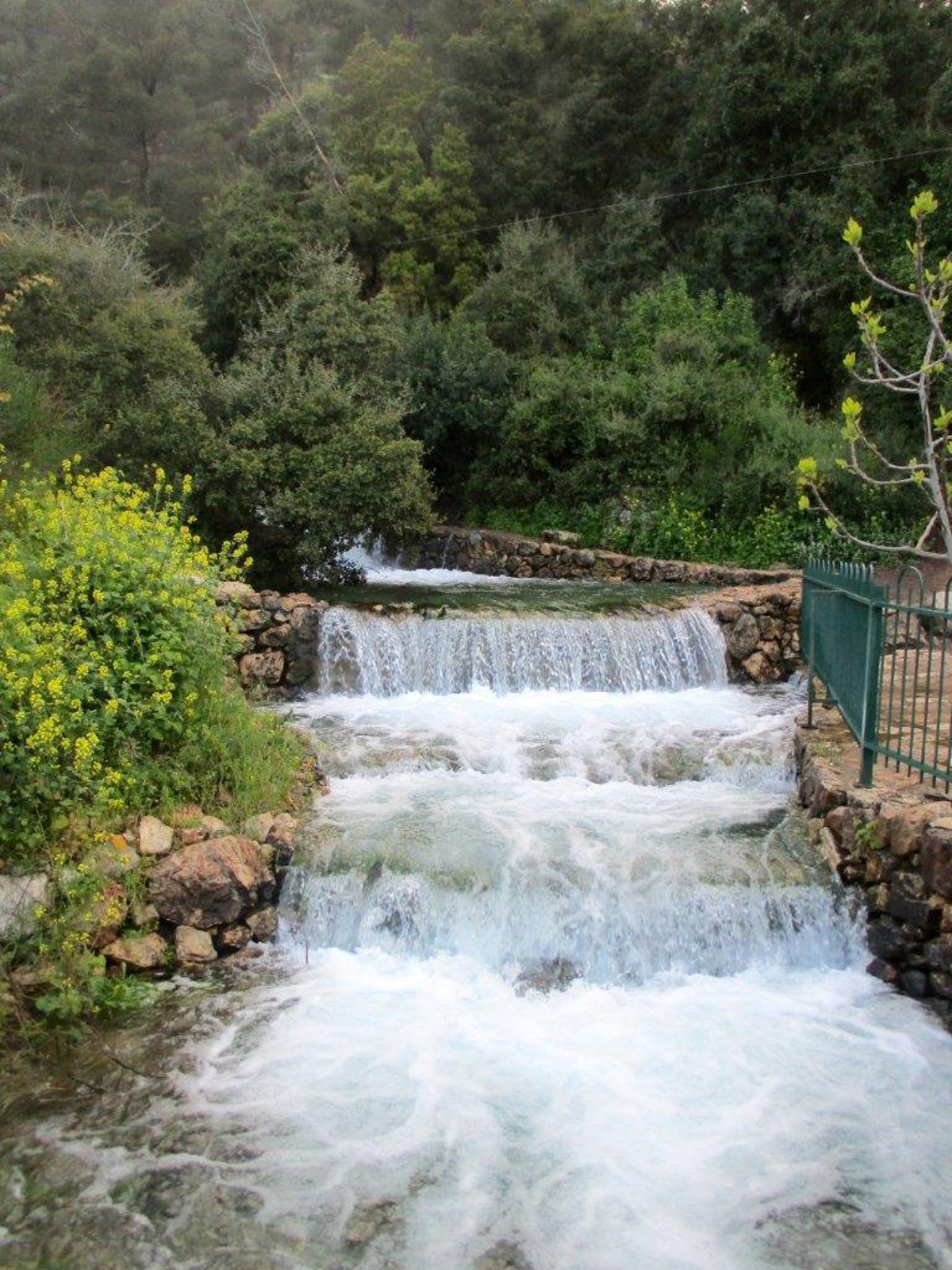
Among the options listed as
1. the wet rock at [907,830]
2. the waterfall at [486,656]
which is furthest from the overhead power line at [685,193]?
the wet rock at [907,830]

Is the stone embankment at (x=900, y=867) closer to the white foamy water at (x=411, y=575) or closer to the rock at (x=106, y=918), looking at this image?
the rock at (x=106, y=918)

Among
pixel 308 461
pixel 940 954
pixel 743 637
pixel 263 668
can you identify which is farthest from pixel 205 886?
pixel 308 461

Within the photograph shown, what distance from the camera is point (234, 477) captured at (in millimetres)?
13156

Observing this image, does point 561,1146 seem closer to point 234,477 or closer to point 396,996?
point 396,996

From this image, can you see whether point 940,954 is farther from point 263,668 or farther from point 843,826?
point 263,668

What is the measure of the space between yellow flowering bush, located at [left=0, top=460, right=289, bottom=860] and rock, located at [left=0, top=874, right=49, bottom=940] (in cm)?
14

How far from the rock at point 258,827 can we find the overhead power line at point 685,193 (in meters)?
17.6

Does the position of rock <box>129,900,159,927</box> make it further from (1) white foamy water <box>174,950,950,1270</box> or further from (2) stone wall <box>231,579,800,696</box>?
(2) stone wall <box>231,579,800,696</box>

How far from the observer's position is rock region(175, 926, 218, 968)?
5777mm

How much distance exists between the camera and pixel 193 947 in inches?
229

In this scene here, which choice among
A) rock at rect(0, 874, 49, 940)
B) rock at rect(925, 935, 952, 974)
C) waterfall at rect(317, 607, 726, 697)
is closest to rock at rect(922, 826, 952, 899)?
rock at rect(925, 935, 952, 974)

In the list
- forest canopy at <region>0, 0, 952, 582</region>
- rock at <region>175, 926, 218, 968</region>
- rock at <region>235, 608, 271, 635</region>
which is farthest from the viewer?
forest canopy at <region>0, 0, 952, 582</region>

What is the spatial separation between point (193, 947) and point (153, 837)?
693mm

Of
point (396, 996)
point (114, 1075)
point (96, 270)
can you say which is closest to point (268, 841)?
point (396, 996)
